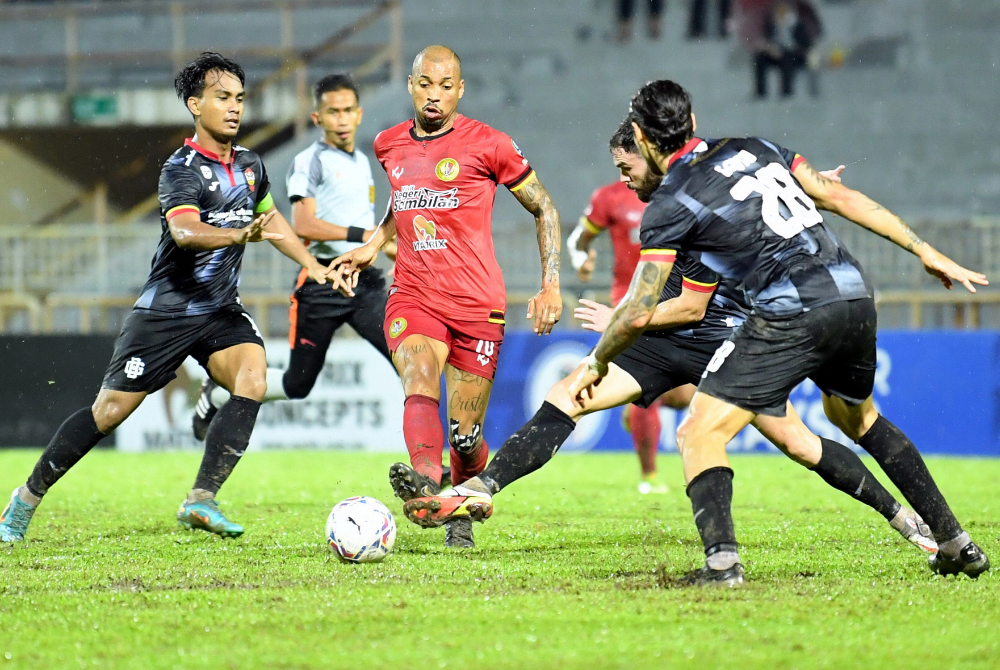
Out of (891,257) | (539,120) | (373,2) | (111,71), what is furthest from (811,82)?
(111,71)

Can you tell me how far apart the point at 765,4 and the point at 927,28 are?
282 cm

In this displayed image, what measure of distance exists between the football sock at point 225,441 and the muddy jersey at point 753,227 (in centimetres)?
286

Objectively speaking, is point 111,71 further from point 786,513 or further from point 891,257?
point 786,513

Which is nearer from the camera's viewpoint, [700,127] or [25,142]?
[700,127]

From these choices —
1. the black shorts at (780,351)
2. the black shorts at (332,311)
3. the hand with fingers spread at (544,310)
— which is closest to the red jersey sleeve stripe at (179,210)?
the black shorts at (332,311)

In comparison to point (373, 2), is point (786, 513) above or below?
below

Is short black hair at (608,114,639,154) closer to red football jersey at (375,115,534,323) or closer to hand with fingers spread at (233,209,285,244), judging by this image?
red football jersey at (375,115,534,323)

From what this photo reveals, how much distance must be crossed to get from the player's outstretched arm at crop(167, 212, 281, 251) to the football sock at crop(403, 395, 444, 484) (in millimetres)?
1159

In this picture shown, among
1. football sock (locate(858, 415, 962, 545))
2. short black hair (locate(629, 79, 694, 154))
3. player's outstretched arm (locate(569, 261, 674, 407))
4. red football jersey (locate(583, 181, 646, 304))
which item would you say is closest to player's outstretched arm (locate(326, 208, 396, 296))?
player's outstretched arm (locate(569, 261, 674, 407))

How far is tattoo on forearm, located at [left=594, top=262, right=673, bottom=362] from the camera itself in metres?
4.76

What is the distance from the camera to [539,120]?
800 inches

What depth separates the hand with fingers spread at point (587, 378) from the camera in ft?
16.9

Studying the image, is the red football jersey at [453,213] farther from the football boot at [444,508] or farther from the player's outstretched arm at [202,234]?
the football boot at [444,508]

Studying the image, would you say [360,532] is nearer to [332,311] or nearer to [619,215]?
[332,311]
